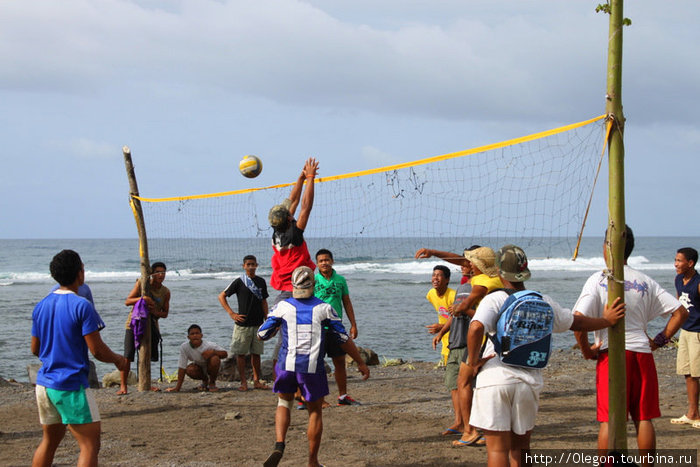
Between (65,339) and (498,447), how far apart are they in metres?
2.68

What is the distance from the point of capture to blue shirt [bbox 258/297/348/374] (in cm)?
534

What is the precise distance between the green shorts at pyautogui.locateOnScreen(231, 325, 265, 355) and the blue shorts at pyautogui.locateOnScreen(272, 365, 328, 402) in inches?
155

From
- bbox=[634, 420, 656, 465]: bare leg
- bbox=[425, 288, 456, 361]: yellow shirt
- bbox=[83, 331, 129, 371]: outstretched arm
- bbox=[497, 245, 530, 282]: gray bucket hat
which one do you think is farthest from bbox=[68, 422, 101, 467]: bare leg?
bbox=[425, 288, 456, 361]: yellow shirt

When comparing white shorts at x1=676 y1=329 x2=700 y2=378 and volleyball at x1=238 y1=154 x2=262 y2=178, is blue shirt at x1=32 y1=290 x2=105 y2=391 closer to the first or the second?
volleyball at x1=238 y1=154 x2=262 y2=178

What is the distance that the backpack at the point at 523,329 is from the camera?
4.04 metres

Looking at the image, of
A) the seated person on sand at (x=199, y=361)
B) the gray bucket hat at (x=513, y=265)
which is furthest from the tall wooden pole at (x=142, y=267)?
the gray bucket hat at (x=513, y=265)

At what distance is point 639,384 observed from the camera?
15.2 feet

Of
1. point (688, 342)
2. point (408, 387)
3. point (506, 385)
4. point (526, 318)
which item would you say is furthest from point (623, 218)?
point (408, 387)

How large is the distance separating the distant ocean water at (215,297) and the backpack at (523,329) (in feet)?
3.72

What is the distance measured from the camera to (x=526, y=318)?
13.2ft

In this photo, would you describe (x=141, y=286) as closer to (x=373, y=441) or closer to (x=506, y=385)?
(x=373, y=441)

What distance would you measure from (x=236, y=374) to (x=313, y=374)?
17.6ft

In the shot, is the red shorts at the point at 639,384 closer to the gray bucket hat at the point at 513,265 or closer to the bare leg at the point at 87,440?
the gray bucket hat at the point at 513,265

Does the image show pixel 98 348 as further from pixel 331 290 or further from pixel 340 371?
pixel 331 290
